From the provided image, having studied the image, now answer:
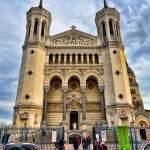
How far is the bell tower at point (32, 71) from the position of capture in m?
20.2

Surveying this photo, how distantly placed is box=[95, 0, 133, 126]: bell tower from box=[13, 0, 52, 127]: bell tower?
7.84 metres

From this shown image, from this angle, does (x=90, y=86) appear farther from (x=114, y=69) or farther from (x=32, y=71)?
(x=32, y=71)

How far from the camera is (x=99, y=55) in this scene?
2503 cm

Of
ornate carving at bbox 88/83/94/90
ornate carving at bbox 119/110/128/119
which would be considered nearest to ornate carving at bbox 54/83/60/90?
ornate carving at bbox 88/83/94/90

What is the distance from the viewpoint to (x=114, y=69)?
23.1m

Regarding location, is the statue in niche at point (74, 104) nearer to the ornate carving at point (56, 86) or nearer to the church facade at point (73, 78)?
the church facade at point (73, 78)

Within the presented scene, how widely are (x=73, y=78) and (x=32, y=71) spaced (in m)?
5.42

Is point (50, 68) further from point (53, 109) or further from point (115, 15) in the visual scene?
point (115, 15)

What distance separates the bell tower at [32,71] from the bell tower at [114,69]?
25.7 feet

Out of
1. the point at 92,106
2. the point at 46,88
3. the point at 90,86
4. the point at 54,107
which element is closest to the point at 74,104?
the point at 92,106

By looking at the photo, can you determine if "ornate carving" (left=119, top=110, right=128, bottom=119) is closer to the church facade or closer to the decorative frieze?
the church facade

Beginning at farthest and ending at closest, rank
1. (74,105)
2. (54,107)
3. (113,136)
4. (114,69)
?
(114,69)
(54,107)
(74,105)
(113,136)

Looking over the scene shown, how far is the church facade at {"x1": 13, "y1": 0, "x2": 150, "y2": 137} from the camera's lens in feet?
68.3

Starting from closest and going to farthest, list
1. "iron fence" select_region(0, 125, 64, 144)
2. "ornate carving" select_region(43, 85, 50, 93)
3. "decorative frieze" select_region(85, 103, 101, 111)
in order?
"iron fence" select_region(0, 125, 64, 144), "ornate carving" select_region(43, 85, 50, 93), "decorative frieze" select_region(85, 103, 101, 111)
